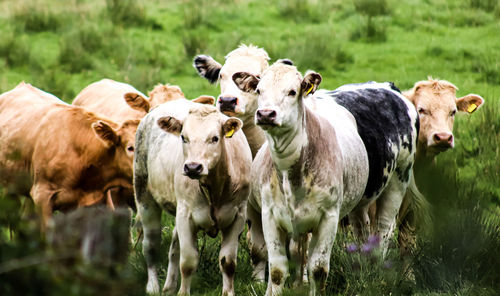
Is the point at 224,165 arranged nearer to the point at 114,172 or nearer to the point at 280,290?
the point at 280,290

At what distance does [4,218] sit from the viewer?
9.96 feet

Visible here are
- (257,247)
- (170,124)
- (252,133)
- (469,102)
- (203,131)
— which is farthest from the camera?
(469,102)

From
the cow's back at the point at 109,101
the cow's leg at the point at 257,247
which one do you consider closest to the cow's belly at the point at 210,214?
the cow's leg at the point at 257,247

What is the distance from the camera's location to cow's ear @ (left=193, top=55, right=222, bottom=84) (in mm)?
7984

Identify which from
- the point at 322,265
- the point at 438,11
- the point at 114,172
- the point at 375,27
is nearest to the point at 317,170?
the point at 322,265

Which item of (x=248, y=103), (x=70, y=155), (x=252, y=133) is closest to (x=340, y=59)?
(x=252, y=133)

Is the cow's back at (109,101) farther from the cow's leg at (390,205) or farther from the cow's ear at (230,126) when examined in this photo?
the cow's ear at (230,126)

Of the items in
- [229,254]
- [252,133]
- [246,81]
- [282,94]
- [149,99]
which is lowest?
[229,254]

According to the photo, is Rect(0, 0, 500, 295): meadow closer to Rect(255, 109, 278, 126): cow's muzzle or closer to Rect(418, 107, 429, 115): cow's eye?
Rect(418, 107, 429, 115): cow's eye

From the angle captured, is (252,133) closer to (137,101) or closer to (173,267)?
(173,267)

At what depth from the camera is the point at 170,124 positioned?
6332 mm

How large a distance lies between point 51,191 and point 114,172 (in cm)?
64

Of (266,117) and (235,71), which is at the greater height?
(266,117)

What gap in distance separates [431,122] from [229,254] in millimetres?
2930
